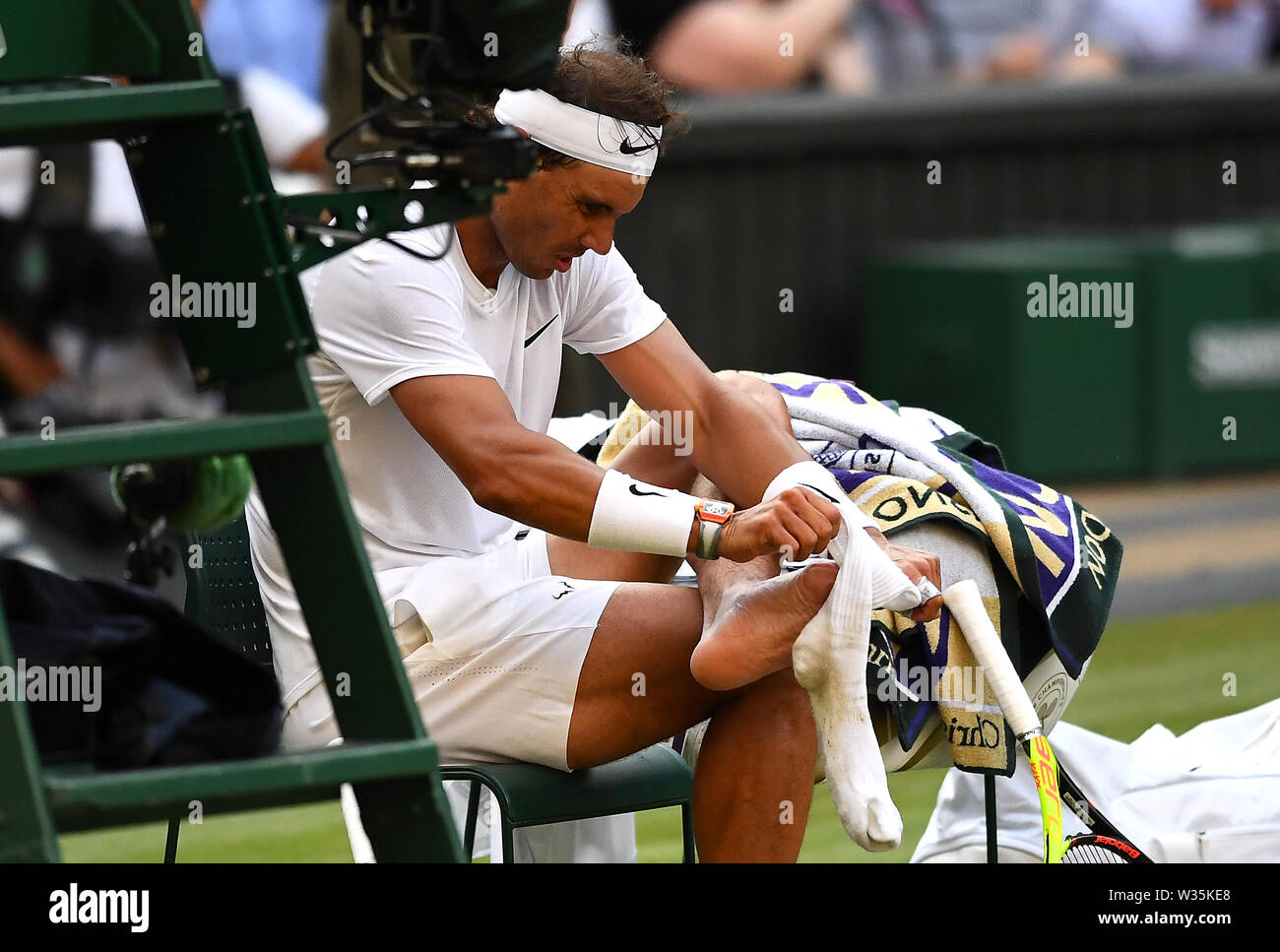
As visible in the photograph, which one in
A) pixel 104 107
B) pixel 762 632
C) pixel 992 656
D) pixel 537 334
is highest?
pixel 104 107

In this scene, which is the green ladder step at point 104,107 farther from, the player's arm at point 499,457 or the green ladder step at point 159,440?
the player's arm at point 499,457

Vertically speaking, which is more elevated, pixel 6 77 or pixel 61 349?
pixel 6 77

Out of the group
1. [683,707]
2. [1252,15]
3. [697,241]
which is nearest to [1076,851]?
[683,707]

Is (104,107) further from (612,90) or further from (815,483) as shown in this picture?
(815,483)

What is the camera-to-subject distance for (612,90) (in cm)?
364

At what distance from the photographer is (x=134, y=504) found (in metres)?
2.98

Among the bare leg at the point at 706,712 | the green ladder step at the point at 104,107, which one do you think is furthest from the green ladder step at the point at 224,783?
the bare leg at the point at 706,712

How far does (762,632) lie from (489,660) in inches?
19.2

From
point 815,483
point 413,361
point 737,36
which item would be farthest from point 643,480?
point 737,36

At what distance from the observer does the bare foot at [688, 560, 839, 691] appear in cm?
339

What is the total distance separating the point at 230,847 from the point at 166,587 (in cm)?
138

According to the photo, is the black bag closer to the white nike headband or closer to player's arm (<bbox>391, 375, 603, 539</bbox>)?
player's arm (<bbox>391, 375, 603, 539</bbox>)

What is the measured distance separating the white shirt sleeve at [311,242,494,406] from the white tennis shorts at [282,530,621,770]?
362mm

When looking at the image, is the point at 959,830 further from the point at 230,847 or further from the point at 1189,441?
the point at 1189,441
